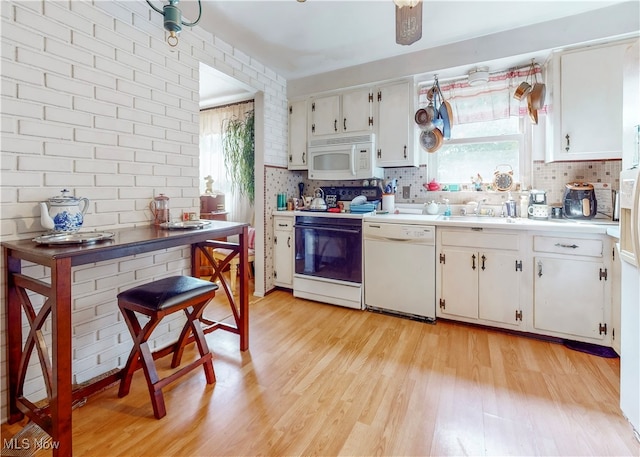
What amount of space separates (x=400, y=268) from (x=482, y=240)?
0.68 metres

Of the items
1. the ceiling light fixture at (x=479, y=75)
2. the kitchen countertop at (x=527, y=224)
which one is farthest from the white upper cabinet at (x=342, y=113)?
the kitchen countertop at (x=527, y=224)

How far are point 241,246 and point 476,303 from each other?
6.17 feet

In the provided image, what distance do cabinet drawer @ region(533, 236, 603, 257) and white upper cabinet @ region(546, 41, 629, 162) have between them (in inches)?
26.7

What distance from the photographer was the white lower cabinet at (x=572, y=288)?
2037mm

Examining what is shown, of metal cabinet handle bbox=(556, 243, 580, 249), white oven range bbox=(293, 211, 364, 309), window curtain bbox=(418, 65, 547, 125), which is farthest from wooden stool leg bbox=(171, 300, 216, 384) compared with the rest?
window curtain bbox=(418, 65, 547, 125)

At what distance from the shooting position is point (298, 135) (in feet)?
11.3

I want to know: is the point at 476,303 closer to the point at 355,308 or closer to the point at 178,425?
the point at 355,308

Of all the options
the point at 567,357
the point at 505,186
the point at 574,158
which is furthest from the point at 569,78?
the point at 567,357

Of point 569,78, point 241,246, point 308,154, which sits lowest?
point 241,246

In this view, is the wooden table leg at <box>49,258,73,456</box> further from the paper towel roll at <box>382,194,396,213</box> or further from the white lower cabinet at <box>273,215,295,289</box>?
the paper towel roll at <box>382,194,396,213</box>

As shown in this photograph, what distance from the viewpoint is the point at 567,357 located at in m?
2.00

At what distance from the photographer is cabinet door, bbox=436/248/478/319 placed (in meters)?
2.41

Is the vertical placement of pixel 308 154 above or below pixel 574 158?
above

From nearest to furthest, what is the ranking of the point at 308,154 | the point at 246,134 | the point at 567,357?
the point at 567,357 → the point at 308,154 → the point at 246,134
